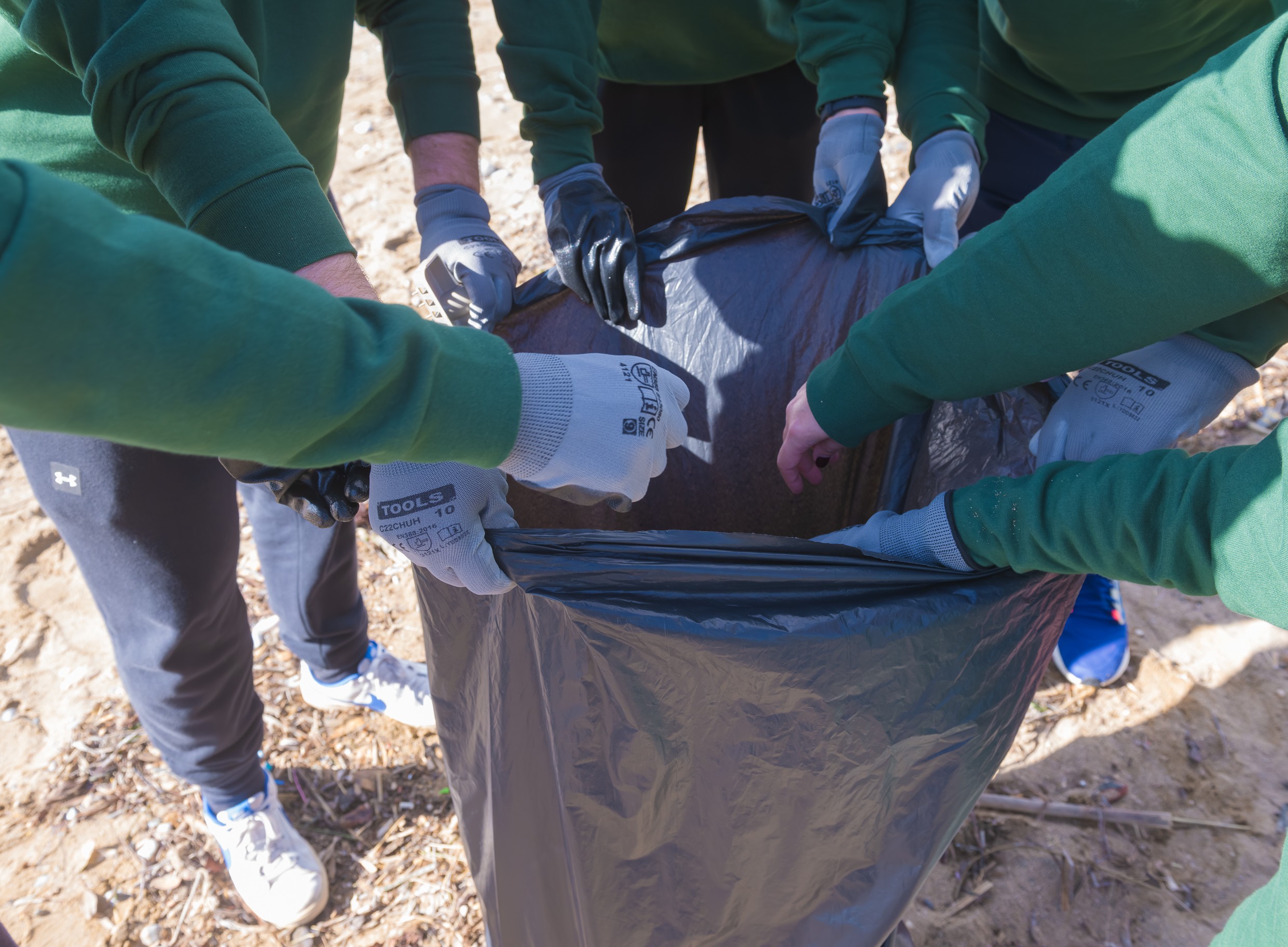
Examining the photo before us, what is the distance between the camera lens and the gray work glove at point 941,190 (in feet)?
3.46

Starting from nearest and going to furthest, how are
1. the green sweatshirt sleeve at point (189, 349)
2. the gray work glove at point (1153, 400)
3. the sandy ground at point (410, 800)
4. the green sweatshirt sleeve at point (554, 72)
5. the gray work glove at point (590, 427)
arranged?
the green sweatshirt sleeve at point (189, 349)
the gray work glove at point (590, 427)
the gray work glove at point (1153, 400)
the green sweatshirt sleeve at point (554, 72)
the sandy ground at point (410, 800)

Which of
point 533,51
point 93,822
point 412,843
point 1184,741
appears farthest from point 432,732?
point 1184,741

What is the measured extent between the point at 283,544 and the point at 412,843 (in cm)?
55

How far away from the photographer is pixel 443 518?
722mm

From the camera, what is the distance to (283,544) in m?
1.25

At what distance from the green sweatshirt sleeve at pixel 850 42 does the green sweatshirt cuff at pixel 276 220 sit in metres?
0.81

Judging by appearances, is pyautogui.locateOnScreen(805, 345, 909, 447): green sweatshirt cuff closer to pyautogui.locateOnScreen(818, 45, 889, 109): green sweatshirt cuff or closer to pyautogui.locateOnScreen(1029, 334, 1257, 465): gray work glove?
pyautogui.locateOnScreen(1029, 334, 1257, 465): gray work glove

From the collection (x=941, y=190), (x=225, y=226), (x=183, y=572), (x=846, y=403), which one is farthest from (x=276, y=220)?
(x=941, y=190)

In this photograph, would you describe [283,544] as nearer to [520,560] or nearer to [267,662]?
[267,662]

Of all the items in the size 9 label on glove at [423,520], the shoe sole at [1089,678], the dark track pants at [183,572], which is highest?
the size 9 label on glove at [423,520]

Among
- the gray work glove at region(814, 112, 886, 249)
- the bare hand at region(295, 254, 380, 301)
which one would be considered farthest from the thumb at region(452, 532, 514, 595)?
the gray work glove at region(814, 112, 886, 249)

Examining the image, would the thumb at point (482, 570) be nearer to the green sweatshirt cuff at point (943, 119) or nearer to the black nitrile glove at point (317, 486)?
the black nitrile glove at point (317, 486)

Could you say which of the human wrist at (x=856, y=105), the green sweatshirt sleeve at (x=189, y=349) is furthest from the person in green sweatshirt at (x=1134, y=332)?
the human wrist at (x=856, y=105)

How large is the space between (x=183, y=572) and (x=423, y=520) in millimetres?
449
